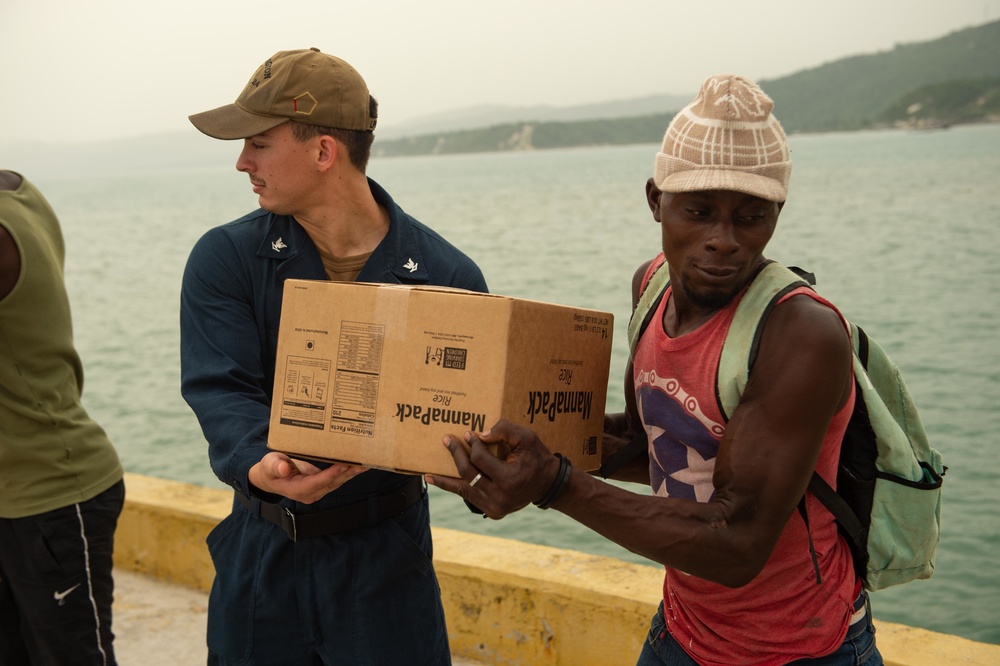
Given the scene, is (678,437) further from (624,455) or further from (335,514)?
(335,514)

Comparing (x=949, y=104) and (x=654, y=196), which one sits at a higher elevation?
(x=949, y=104)

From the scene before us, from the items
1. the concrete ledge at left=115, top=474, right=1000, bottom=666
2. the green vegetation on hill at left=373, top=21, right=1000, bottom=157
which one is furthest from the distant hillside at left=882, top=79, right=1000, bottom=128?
the concrete ledge at left=115, top=474, right=1000, bottom=666

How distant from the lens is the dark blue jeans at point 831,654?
6.62 feet

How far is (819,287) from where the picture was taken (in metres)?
25.6

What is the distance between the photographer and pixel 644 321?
226cm

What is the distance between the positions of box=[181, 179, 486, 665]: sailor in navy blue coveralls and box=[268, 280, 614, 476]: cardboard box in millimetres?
314

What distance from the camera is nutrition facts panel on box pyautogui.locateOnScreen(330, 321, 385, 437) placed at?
2.10m

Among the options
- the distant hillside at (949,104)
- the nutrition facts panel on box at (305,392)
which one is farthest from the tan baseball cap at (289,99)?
the distant hillside at (949,104)

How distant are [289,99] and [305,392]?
827 mm

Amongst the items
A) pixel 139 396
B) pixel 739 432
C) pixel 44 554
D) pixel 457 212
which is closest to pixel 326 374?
pixel 739 432

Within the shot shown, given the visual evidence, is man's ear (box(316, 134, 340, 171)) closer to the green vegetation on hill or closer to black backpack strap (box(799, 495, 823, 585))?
black backpack strap (box(799, 495, 823, 585))

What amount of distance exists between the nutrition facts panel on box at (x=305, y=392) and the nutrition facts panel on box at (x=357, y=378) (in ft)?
0.09

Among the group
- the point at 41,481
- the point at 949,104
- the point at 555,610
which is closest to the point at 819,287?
the point at 555,610

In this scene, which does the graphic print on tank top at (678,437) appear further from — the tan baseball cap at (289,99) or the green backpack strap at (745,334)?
the tan baseball cap at (289,99)
